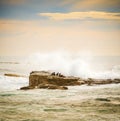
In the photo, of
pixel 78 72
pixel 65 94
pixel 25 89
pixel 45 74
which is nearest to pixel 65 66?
pixel 78 72

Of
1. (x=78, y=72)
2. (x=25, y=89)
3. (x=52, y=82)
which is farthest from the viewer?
(x=78, y=72)

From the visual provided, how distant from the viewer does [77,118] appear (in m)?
6.29

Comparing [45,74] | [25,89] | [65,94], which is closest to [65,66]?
[45,74]

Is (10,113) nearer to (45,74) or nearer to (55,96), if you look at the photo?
(55,96)

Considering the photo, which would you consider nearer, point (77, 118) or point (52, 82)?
point (77, 118)

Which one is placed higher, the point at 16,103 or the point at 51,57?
the point at 51,57

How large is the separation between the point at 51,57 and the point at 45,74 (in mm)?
11407

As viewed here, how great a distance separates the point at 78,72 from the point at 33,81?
4040 mm

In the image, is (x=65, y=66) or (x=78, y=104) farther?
(x=65, y=66)

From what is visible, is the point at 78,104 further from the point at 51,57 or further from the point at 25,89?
the point at 51,57

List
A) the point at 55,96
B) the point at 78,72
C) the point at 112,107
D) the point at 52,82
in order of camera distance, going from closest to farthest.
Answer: the point at 112,107, the point at 55,96, the point at 52,82, the point at 78,72

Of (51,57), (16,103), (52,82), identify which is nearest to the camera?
(16,103)

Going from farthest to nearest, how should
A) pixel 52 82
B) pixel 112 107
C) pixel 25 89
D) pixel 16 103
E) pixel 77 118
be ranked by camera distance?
1. pixel 52 82
2. pixel 25 89
3. pixel 16 103
4. pixel 112 107
5. pixel 77 118

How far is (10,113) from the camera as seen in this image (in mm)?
6742
